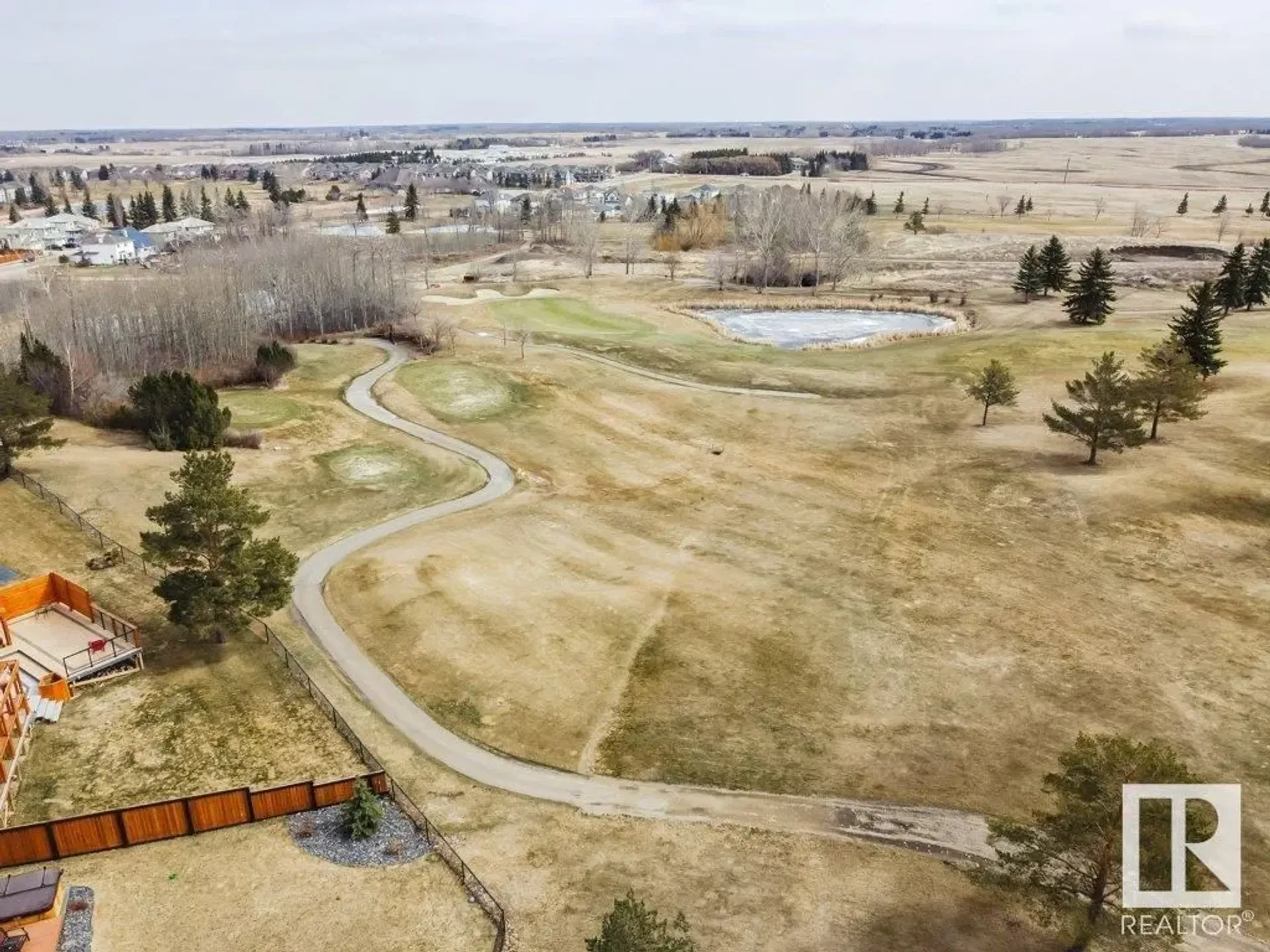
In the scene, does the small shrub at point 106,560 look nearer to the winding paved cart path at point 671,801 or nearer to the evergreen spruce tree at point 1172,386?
the winding paved cart path at point 671,801

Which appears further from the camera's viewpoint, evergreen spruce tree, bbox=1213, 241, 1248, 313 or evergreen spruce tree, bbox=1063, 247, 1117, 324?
evergreen spruce tree, bbox=1213, 241, 1248, 313

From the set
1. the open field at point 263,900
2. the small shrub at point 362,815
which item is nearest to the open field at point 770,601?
the open field at point 263,900

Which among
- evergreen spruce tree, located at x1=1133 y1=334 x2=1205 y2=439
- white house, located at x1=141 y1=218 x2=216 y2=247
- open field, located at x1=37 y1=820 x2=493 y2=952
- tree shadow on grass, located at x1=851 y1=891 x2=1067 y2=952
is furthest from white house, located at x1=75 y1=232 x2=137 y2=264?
tree shadow on grass, located at x1=851 y1=891 x2=1067 y2=952

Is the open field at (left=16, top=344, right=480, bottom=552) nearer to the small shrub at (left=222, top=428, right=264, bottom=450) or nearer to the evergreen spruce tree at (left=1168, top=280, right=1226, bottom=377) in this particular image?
the small shrub at (left=222, top=428, right=264, bottom=450)

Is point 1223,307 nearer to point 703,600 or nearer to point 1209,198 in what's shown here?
point 703,600

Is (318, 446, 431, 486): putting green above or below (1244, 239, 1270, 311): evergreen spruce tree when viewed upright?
below

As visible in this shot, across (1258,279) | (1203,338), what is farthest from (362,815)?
(1258,279)
